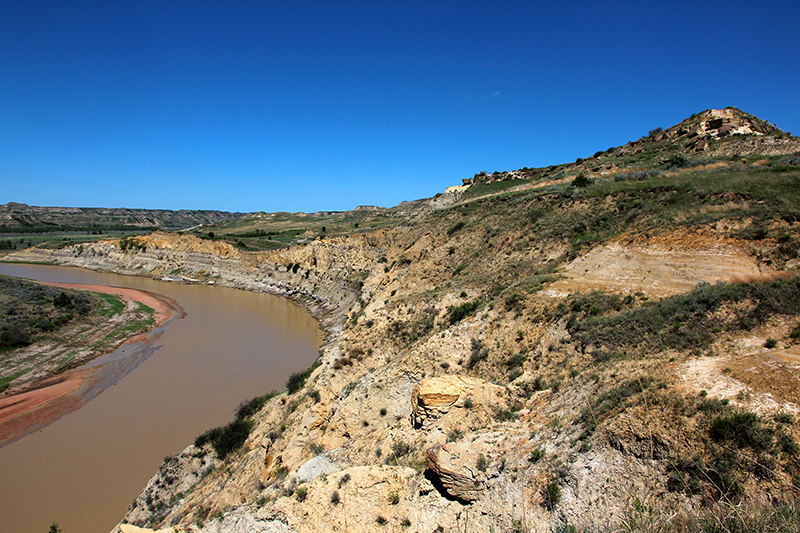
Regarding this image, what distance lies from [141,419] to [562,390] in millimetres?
20266

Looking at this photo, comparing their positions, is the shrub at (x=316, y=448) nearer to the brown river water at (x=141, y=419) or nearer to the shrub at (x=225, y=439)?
the shrub at (x=225, y=439)

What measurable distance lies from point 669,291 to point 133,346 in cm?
3504

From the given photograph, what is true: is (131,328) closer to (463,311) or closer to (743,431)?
(463,311)

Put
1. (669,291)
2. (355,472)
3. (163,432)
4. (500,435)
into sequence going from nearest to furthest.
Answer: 1. (500,435)
2. (355,472)
3. (669,291)
4. (163,432)

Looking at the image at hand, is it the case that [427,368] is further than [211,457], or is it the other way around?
[211,457]

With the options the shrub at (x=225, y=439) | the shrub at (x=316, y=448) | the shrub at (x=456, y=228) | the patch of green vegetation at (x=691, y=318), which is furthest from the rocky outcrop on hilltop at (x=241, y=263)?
the patch of green vegetation at (x=691, y=318)

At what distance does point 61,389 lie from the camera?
2153 centimetres

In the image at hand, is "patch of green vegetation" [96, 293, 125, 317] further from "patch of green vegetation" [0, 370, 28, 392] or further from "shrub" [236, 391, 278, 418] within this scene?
"shrub" [236, 391, 278, 418]

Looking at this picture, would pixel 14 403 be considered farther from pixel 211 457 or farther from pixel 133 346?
pixel 211 457

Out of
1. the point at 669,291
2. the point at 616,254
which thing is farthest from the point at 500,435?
the point at 616,254

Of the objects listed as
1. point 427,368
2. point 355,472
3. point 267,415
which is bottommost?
point 267,415

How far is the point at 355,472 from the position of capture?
764 centimetres

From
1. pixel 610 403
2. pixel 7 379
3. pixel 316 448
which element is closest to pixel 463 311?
pixel 316 448

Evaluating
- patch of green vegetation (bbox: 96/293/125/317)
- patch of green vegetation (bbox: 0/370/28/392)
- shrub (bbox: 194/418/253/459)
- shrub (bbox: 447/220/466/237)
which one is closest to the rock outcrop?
shrub (bbox: 194/418/253/459)
